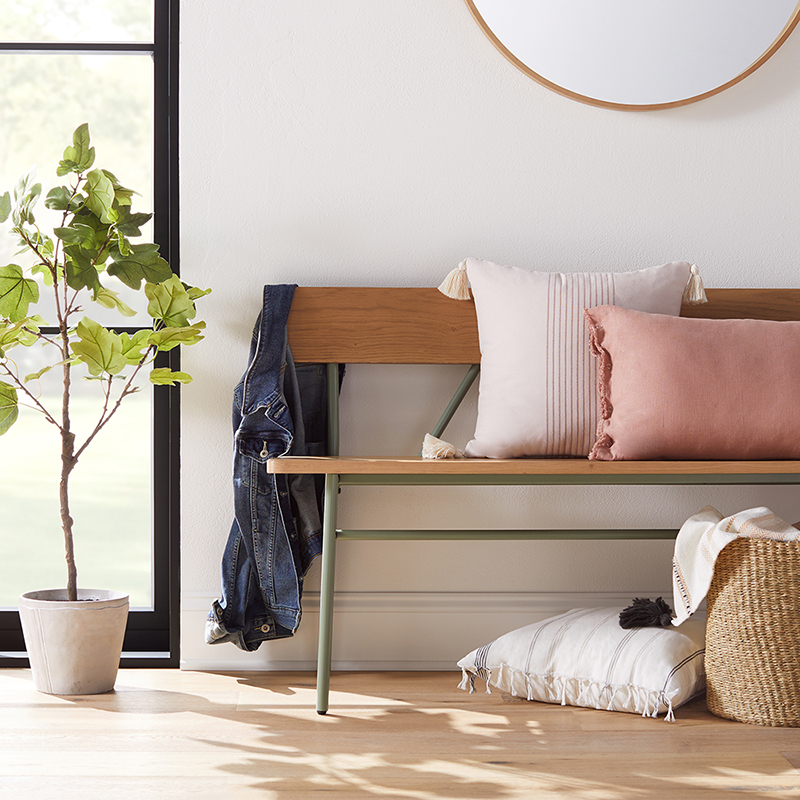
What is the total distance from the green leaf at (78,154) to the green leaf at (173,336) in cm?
40

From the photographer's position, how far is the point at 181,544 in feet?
7.25

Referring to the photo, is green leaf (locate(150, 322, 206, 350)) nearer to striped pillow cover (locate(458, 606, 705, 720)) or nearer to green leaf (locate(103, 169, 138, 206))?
green leaf (locate(103, 169, 138, 206))

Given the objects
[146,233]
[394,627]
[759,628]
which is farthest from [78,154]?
[759,628]

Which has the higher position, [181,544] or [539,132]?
[539,132]

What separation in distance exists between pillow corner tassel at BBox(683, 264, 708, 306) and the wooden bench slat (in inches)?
18.1

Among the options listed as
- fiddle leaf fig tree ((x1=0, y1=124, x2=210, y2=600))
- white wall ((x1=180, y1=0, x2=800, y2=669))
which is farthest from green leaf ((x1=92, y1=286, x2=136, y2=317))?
white wall ((x1=180, y1=0, x2=800, y2=669))

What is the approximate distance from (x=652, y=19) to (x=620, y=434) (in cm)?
111

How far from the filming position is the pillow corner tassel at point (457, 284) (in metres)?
2.12

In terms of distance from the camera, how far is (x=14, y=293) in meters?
1.93

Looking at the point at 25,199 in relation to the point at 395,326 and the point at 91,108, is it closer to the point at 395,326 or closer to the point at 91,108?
the point at 91,108

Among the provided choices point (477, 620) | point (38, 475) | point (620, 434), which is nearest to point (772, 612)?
point (620, 434)

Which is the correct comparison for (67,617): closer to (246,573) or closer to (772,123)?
(246,573)

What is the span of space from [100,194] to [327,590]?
38.7 inches

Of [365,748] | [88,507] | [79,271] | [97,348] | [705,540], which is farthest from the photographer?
[88,507]
